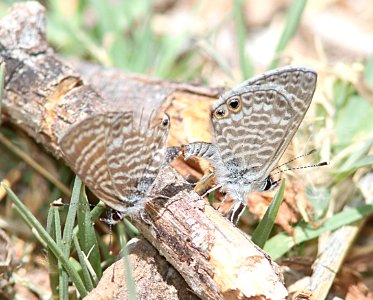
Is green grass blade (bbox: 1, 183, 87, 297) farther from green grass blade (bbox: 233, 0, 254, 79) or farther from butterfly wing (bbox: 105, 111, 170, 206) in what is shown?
green grass blade (bbox: 233, 0, 254, 79)

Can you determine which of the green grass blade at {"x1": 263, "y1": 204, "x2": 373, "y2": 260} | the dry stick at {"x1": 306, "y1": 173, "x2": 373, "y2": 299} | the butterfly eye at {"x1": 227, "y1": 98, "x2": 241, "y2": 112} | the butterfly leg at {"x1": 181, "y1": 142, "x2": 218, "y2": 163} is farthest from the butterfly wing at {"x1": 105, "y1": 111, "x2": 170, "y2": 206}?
the dry stick at {"x1": 306, "y1": 173, "x2": 373, "y2": 299}

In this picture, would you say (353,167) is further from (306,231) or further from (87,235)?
(87,235)

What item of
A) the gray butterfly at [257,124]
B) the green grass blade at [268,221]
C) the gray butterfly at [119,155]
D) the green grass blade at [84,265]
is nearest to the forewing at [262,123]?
the gray butterfly at [257,124]

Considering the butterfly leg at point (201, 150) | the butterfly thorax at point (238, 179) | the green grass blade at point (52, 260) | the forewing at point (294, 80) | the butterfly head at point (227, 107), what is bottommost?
the green grass blade at point (52, 260)

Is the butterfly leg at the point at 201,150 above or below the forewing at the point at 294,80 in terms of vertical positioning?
below

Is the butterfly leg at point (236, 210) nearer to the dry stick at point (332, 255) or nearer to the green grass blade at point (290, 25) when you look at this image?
the dry stick at point (332, 255)

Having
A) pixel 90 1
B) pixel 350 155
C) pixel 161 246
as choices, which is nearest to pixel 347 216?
pixel 350 155

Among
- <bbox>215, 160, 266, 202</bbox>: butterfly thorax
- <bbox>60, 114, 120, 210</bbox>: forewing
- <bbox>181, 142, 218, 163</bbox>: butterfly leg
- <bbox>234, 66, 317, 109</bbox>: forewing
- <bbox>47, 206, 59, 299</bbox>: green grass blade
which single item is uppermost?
<bbox>234, 66, 317, 109</bbox>: forewing
